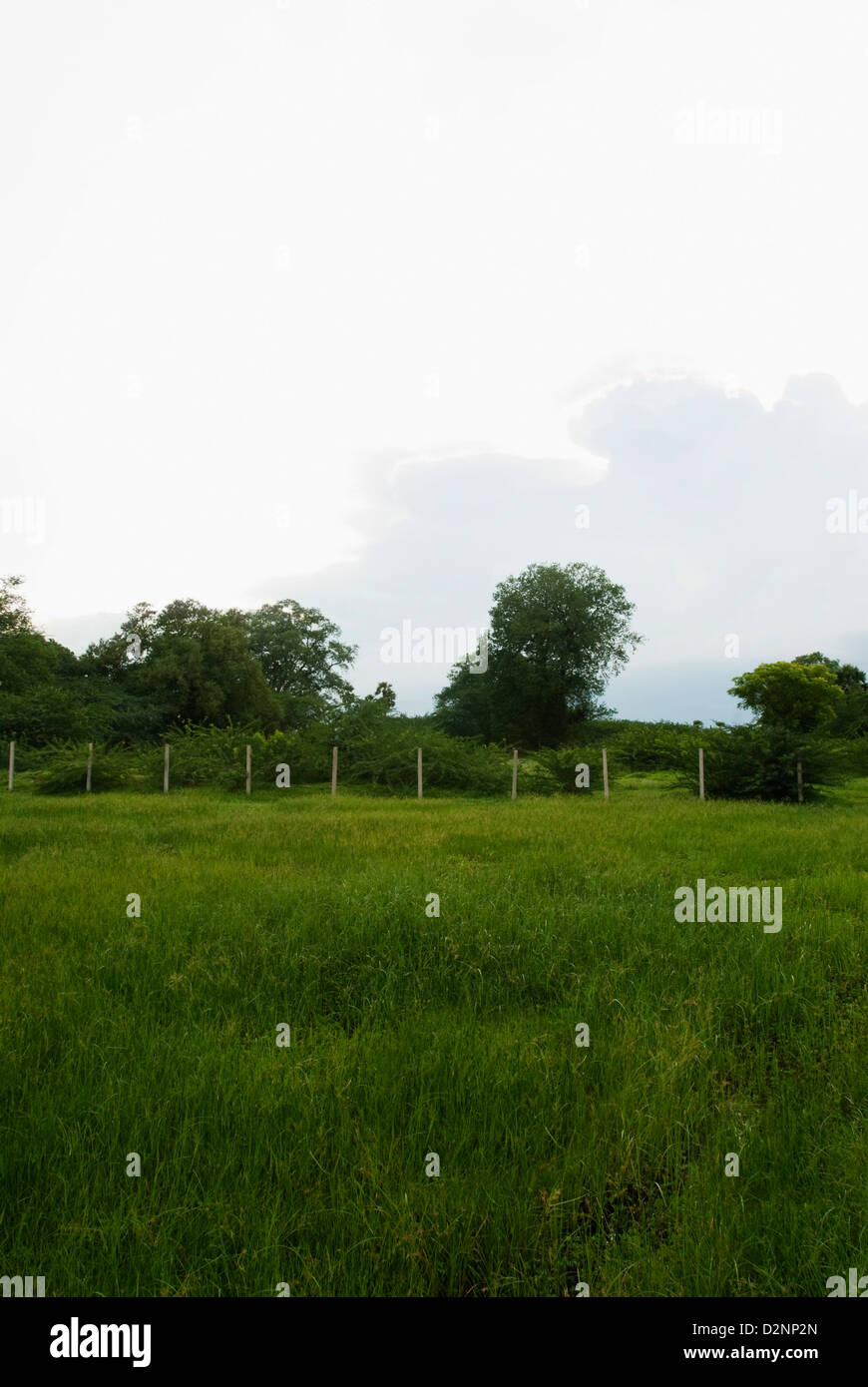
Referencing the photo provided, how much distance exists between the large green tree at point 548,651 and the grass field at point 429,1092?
4543cm

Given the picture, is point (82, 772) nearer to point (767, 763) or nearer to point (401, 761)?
point (401, 761)

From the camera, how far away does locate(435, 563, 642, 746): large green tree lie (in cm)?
5206

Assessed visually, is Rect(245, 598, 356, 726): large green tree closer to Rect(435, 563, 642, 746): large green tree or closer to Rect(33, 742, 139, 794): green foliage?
Rect(435, 563, 642, 746): large green tree

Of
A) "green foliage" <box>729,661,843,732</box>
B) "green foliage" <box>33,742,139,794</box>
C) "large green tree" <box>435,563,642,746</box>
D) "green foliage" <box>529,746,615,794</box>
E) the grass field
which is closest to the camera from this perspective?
the grass field

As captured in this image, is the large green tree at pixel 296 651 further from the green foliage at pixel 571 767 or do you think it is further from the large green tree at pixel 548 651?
the green foliage at pixel 571 767

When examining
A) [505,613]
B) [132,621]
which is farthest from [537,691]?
[132,621]

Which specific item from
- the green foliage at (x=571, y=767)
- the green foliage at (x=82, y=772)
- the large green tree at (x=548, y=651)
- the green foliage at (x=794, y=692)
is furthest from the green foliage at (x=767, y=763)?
the large green tree at (x=548, y=651)

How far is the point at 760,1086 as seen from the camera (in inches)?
136

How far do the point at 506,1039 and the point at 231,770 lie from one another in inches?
865

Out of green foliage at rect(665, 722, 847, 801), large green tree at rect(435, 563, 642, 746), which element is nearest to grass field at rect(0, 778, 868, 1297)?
green foliage at rect(665, 722, 847, 801)

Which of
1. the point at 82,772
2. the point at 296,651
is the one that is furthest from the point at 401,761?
the point at 296,651

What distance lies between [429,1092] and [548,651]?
5010 centimetres

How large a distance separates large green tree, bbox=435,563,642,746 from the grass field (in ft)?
149
